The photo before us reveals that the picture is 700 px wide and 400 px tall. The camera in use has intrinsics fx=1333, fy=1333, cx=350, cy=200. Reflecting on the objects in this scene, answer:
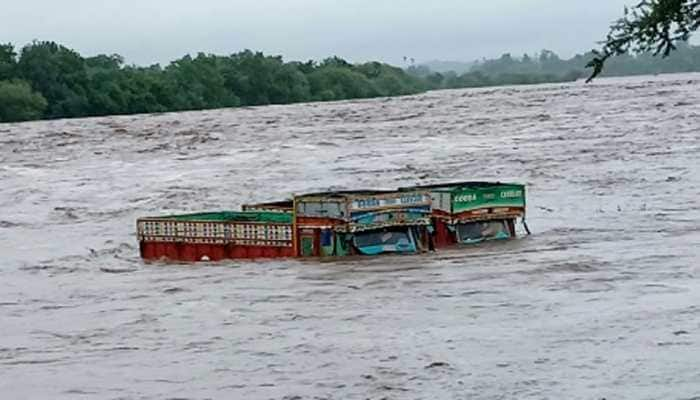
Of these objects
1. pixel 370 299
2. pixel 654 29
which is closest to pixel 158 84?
pixel 370 299

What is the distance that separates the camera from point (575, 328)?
16.2 meters

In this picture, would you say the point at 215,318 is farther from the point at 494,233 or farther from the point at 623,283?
the point at 494,233

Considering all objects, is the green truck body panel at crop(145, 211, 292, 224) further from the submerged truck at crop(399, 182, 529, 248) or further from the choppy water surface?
the submerged truck at crop(399, 182, 529, 248)

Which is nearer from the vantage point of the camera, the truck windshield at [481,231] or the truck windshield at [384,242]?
the truck windshield at [384,242]

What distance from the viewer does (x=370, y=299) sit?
64.1ft

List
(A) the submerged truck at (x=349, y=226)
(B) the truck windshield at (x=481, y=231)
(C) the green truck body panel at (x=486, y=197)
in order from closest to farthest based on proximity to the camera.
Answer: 1. (A) the submerged truck at (x=349, y=226)
2. (C) the green truck body panel at (x=486, y=197)
3. (B) the truck windshield at (x=481, y=231)

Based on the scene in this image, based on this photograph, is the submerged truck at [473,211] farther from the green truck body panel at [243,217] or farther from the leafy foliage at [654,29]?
the leafy foliage at [654,29]

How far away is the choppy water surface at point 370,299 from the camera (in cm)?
1404

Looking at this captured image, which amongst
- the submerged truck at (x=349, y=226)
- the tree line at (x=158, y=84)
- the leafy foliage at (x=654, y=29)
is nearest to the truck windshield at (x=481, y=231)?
the submerged truck at (x=349, y=226)

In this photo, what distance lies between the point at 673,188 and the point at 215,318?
61.5 ft

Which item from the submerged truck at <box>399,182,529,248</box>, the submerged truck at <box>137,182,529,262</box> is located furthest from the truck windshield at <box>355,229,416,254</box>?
the submerged truck at <box>399,182,529,248</box>

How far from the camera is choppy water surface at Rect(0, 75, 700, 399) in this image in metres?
14.0

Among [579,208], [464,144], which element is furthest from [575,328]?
[464,144]

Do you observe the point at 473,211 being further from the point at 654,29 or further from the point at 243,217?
the point at 654,29
